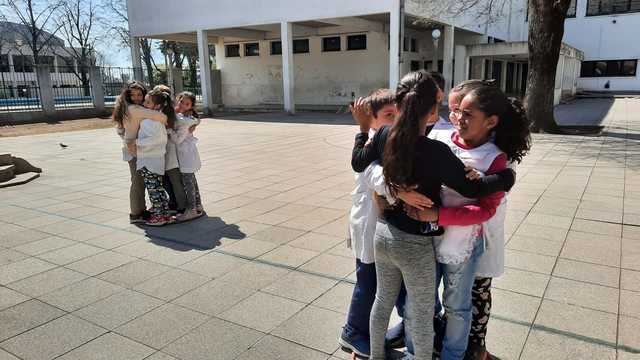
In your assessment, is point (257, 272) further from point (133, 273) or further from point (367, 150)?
point (367, 150)

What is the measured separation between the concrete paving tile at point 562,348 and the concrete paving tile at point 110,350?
229 centimetres

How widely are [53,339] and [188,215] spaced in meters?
2.64

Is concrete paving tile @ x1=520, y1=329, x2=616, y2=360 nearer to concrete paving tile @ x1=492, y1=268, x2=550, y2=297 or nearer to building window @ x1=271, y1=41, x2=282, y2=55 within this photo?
concrete paving tile @ x1=492, y1=268, x2=550, y2=297

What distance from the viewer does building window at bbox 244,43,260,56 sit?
98.0 feet

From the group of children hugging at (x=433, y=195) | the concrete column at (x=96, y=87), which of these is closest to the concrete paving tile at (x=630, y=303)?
the group of children hugging at (x=433, y=195)

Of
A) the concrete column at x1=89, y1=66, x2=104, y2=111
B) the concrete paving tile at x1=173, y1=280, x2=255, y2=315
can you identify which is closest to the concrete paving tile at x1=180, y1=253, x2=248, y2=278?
the concrete paving tile at x1=173, y1=280, x2=255, y2=315

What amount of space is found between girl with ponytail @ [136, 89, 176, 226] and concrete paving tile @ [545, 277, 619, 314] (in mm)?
4020

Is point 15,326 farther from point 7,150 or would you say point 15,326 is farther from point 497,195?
point 7,150

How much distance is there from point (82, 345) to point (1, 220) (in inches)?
148

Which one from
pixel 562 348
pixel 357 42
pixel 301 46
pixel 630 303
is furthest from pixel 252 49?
pixel 562 348

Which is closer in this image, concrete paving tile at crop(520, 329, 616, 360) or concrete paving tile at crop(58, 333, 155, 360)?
concrete paving tile at crop(520, 329, 616, 360)

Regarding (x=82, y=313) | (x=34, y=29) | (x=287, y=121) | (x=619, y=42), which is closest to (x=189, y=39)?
(x=287, y=121)

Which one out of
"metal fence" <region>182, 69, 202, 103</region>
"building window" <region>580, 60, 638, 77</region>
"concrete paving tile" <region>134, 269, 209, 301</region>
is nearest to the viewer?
"concrete paving tile" <region>134, 269, 209, 301</region>

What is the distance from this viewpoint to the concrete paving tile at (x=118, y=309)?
3.31m
